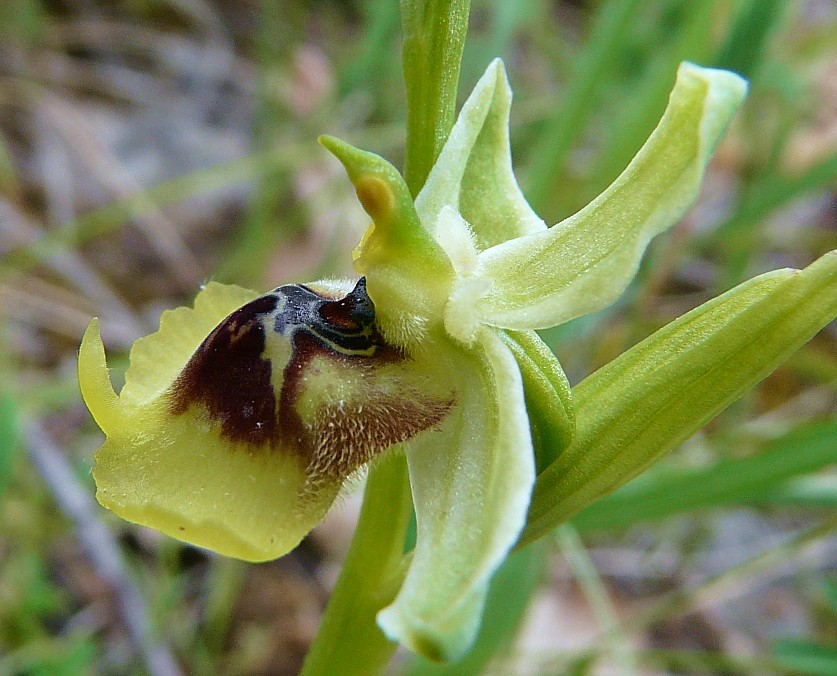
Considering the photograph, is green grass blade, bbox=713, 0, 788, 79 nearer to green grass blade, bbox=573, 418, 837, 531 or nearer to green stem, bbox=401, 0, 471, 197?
green grass blade, bbox=573, 418, 837, 531

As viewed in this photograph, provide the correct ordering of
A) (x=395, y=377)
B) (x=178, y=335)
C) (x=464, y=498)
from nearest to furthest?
(x=464, y=498), (x=395, y=377), (x=178, y=335)

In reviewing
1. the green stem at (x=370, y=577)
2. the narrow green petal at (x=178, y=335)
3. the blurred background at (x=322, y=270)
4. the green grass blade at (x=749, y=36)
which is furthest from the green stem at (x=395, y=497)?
the green grass blade at (x=749, y=36)

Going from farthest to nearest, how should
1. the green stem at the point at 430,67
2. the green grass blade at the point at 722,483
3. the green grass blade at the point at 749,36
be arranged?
the green grass blade at the point at 749,36, the green grass blade at the point at 722,483, the green stem at the point at 430,67

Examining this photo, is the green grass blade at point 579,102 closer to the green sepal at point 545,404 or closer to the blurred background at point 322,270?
the blurred background at point 322,270

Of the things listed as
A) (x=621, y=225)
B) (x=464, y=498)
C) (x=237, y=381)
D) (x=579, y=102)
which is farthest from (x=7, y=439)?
(x=579, y=102)

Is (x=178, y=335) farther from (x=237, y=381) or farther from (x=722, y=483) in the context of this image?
(x=722, y=483)

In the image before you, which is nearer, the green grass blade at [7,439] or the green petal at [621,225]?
the green petal at [621,225]

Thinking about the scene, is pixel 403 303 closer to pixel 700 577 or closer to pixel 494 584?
pixel 494 584
